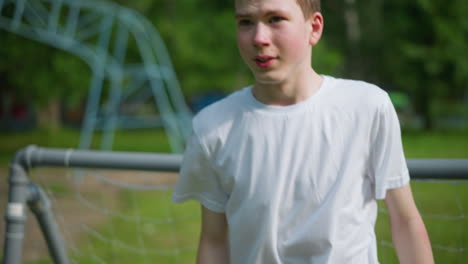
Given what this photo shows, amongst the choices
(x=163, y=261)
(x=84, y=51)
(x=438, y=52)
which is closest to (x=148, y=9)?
(x=438, y=52)

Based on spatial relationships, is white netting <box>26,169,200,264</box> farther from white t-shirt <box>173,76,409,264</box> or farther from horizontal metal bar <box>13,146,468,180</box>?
white t-shirt <box>173,76,409,264</box>

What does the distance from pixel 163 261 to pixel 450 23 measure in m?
15.7

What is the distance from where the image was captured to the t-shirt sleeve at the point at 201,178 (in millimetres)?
1392

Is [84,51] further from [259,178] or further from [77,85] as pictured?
[259,178]

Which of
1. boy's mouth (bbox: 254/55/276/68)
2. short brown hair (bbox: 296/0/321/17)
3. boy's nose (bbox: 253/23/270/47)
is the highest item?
short brown hair (bbox: 296/0/321/17)

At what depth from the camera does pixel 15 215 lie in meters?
2.12

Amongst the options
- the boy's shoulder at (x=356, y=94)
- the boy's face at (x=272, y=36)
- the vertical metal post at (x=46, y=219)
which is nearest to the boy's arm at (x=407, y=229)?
the boy's shoulder at (x=356, y=94)

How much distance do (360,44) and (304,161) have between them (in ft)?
59.9

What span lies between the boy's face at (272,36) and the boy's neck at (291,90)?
0.10 feet

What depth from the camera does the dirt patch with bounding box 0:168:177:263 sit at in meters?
4.68

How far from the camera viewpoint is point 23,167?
7.06 feet

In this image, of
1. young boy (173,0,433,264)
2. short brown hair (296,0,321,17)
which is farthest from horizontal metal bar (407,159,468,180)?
short brown hair (296,0,321,17)

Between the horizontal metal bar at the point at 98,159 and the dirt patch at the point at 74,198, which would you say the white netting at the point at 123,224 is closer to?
the dirt patch at the point at 74,198

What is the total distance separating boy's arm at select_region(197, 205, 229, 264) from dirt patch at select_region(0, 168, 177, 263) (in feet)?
5.62
